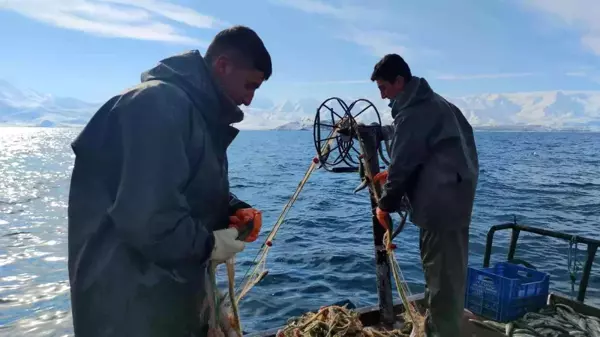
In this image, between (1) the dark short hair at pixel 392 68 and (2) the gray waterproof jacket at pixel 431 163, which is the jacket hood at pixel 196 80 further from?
(1) the dark short hair at pixel 392 68

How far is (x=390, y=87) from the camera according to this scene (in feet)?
15.1

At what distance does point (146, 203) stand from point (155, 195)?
5cm

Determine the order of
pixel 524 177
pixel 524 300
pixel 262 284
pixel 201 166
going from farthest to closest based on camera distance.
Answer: pixel 524 177, pixel 262 284, pixel 524 300, pixel 201 166

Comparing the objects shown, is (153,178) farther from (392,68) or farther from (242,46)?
(392,68)

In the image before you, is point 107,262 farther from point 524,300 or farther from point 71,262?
point 524,300

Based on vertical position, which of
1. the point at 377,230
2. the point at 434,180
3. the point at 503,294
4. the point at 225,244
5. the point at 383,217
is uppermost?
the point at 434,180

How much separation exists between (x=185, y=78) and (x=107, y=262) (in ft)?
2.86

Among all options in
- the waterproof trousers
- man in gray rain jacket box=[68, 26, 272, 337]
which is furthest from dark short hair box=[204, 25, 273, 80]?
the waterproof trousers

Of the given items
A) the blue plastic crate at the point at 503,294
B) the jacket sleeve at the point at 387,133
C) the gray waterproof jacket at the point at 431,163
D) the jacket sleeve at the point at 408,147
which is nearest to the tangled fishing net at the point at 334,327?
the blue plastic crate at the point at 503,294

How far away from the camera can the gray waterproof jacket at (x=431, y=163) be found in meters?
4.29

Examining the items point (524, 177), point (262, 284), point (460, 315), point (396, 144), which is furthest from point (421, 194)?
point (524, 177)

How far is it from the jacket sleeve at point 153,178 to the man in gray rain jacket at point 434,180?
2.67 m

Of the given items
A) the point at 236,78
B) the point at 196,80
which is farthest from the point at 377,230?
the point at 196,80

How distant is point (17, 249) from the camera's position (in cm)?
1538
